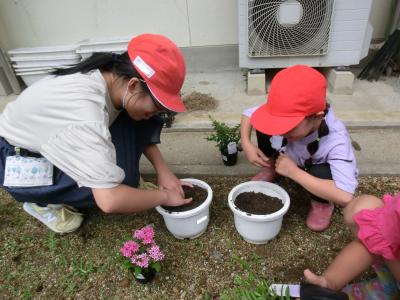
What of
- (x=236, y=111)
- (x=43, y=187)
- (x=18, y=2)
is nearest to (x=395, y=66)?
(x=236, y=111)

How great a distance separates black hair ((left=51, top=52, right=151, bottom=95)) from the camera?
46.9 inches

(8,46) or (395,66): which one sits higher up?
(8,46)

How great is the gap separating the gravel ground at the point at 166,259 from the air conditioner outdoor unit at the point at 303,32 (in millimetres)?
1201

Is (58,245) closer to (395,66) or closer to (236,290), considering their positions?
(236,290)

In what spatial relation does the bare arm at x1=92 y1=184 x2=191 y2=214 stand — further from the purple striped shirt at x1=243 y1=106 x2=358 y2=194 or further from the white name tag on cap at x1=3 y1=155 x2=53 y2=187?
the purple striped shirt at x1=243 y1=106 x2=358 y2=194

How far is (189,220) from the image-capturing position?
59.7 inches

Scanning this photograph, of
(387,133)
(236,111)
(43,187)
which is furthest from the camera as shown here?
(236,111)

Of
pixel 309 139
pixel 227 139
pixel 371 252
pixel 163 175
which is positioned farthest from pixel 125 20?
Result: pixel 371 252

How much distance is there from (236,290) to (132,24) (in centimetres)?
277

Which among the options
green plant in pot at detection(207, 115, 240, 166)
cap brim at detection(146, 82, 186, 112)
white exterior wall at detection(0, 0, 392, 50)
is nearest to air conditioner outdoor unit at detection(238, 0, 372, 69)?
white exterior wall at detection(0, 0, 392, 50)

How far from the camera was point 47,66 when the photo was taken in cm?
313

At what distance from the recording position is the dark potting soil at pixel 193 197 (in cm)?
157

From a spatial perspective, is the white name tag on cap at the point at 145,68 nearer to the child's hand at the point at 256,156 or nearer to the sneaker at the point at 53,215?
the child's hand at the point at 256,156

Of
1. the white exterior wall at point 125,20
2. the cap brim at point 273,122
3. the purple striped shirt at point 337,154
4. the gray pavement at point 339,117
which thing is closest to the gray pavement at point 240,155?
the gray pavement at point 339,117
